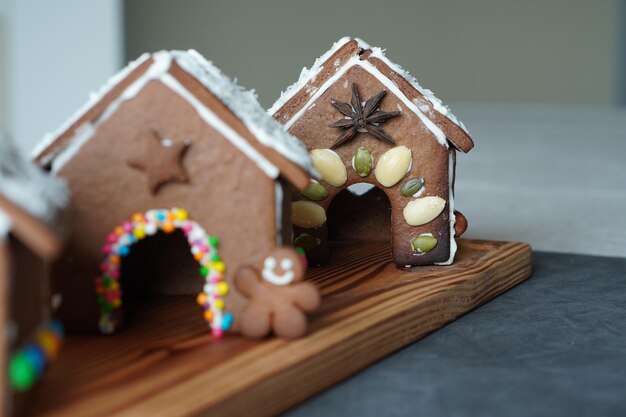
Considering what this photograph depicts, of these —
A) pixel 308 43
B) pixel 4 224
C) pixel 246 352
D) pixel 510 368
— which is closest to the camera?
pixel 4 224

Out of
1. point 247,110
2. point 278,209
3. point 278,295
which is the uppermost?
point 247,110

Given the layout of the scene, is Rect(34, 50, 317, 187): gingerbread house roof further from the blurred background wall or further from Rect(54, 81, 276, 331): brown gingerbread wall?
the blurred background wall

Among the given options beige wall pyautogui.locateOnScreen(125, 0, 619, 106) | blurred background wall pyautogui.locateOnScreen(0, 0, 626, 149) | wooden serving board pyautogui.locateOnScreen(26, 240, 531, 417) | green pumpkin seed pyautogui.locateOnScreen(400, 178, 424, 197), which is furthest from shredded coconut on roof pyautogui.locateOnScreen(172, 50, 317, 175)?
beige wall pyautogui.locateOnScreen(125, 0, 619, 106)

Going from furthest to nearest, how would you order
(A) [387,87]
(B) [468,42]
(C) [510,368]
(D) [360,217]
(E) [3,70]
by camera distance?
(B) [468,42] < (E) [3,70] < (D) [360,217] < (A) [387,87] < (C) [510,368]

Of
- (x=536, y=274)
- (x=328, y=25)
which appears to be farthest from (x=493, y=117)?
(x=536, y=274)

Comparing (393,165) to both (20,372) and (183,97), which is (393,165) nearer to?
(183,97)

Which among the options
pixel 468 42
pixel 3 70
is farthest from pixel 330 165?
pixel 468 42

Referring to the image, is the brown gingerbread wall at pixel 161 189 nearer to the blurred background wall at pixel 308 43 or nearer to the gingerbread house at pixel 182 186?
the gingerbread house at pixel 182 186

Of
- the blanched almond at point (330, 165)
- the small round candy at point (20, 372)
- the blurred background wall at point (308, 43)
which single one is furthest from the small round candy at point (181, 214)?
the blurred background wall at point (308, 43)
